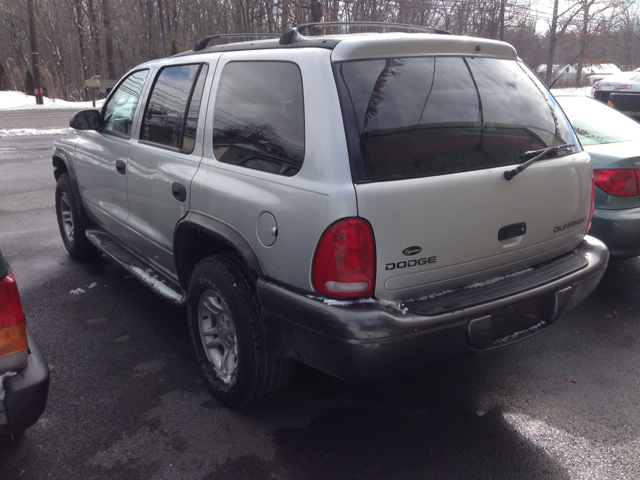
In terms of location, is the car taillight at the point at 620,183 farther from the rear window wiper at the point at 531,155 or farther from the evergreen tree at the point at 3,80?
the evergreen tree at the point at 3,80

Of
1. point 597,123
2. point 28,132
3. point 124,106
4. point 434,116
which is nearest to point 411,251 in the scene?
point 434,116

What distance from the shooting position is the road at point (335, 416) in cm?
260

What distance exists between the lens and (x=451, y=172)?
99.3 inches

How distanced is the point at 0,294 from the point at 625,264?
5285 millimetres

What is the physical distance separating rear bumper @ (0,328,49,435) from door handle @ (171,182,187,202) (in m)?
1.23

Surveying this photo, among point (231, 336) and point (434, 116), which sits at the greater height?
point (434, 116)

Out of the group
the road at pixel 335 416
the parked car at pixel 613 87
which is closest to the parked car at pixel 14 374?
the road at pixel 335 416

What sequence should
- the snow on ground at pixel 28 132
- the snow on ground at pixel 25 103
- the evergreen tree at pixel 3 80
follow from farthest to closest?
the evergreen tree at pixel 3 80 → the snow on ground at pixel 25 103 → the snow on ground at pixel 28 132

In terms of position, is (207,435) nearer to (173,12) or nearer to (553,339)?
(553,339)

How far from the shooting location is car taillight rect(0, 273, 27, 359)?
2.21m

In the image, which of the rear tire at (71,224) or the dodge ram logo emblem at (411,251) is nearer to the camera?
the dodge ram logo emblem at (411,251)

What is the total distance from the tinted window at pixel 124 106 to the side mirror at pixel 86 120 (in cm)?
6

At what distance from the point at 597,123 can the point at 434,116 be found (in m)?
3.49

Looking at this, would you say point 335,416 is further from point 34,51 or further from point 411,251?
point 34,51
